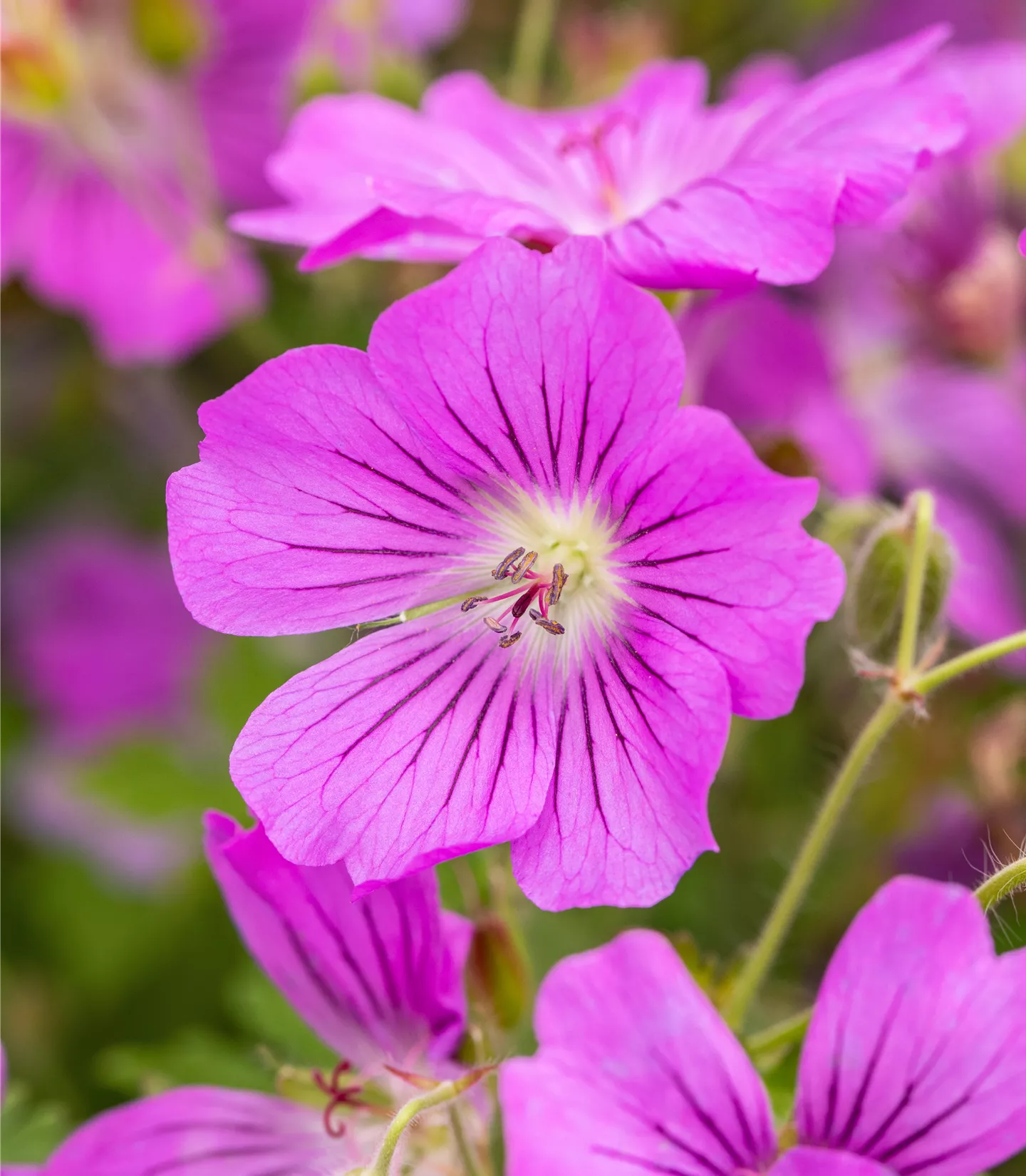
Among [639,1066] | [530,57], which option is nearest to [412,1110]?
[639,1066]

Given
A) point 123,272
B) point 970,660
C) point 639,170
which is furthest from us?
point 123,272

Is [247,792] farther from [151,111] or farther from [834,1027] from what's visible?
[151,111]

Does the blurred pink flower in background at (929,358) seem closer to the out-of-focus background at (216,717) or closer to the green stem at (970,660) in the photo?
the out-of-focus background at (216,717)

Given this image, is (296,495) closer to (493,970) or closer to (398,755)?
(398,755)

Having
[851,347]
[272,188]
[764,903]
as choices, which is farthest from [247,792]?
[851,347]

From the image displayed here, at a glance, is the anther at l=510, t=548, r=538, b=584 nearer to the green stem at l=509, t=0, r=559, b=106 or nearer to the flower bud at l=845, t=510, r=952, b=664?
the flower bud at l=845, t=510, r=952, b=664

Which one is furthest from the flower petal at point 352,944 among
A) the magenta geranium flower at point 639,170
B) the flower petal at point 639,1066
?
the magenta geranium flower at point 639,170
